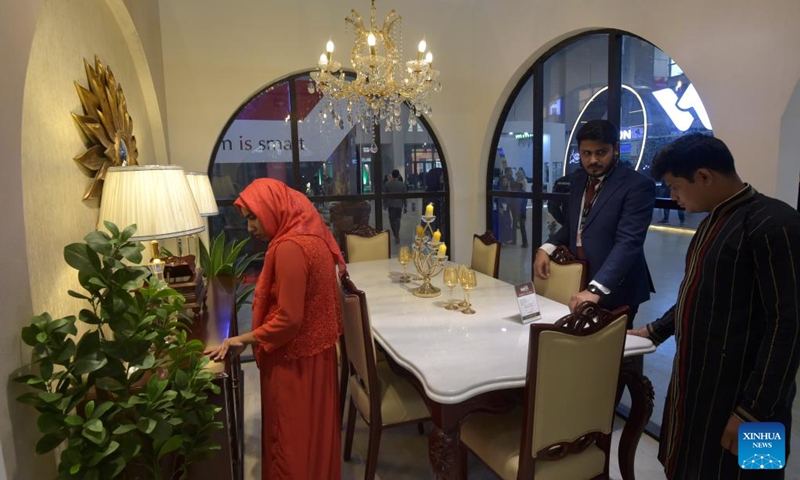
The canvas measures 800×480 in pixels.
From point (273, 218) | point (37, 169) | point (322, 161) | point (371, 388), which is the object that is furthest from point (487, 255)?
point (37, 169)

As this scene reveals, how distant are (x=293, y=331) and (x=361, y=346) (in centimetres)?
35

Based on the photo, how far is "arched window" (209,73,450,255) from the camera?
4316 mm

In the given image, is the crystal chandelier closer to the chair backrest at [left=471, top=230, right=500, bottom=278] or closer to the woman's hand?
the chair backrest at [left=471, top=230, right=500, bottom=278]

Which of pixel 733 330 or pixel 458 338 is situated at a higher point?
pixel 733 330

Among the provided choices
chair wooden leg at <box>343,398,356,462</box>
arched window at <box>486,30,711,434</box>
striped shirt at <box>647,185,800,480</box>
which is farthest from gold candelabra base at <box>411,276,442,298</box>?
arched window at <box>486,30,711,434</box>

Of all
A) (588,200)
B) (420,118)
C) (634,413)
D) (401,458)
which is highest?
(420,118)

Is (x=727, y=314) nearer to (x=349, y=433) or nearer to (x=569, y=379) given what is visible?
(x=569, y=379)

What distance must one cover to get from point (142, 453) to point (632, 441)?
171 cm

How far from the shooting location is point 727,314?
4.57 feet

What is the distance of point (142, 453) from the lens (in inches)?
45.2

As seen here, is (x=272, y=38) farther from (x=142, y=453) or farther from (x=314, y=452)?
(x=142, y=453)

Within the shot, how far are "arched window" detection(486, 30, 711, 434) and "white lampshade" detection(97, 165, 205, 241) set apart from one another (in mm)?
2701

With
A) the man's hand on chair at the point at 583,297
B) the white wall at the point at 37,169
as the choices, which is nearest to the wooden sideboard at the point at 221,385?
the white wall at the point at 37,169

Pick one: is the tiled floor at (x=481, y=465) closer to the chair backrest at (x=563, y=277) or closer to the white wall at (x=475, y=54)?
the white wall at (x=475, y=54)
